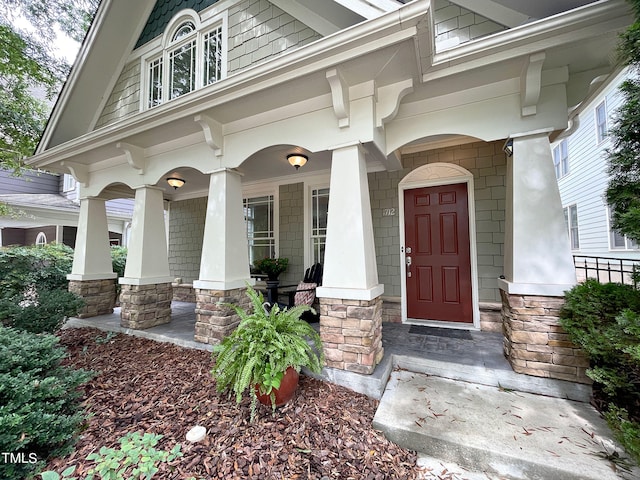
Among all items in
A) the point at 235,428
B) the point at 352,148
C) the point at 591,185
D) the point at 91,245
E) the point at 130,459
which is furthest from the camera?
the point at 591,185

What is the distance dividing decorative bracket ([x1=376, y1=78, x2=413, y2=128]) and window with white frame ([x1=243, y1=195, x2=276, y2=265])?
132 inches

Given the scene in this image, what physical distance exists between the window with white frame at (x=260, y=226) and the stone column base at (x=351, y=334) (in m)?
3.09

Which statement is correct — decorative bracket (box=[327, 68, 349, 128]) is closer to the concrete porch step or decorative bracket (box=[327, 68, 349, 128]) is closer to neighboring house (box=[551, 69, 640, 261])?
the concrete porch step

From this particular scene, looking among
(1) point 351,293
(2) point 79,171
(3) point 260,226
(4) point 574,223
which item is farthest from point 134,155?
(4) point 574,223

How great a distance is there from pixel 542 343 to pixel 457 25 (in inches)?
132

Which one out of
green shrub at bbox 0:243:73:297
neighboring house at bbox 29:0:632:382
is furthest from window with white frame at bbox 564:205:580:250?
green shrub at bbox 0:243:73:297

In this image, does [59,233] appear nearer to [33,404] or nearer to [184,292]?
[184,292]

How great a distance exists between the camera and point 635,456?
1.50m

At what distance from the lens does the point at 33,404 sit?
5.86 ft

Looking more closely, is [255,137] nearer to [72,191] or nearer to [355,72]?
[355,72]

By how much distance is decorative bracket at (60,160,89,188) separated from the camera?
489 cm

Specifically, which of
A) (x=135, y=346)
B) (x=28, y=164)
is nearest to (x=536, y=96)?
(x=135, y=346)

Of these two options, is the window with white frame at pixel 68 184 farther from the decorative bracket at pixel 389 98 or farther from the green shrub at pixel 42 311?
the decorative bracket at pixel 389 98

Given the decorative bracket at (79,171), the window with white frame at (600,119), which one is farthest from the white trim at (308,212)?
the window with white frame at (600,119)
